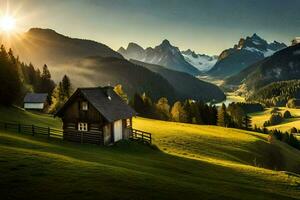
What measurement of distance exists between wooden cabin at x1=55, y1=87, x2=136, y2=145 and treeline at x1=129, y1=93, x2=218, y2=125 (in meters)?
92.5

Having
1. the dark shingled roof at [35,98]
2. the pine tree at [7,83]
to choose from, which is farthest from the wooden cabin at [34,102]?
the pine tree at [7,83]

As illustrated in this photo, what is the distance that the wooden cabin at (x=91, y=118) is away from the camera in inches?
2168

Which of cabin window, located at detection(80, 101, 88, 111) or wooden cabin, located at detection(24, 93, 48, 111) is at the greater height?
wooden cabin, located at detection(24, 93, 48, 111)

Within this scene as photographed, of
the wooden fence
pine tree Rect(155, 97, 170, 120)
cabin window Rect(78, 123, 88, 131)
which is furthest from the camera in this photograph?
pine tree Rect(155, 97, 170, 120)

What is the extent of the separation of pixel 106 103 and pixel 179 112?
3970 inches

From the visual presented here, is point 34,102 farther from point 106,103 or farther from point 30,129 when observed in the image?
point 106,103

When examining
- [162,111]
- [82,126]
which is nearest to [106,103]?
[82,126]

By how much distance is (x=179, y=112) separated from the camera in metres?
157

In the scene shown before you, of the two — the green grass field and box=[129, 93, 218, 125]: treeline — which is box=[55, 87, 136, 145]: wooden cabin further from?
box=[129, 93, 218, 125]: treeline

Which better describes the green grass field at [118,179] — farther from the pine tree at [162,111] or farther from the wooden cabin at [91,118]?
the pine tree at [162,111]

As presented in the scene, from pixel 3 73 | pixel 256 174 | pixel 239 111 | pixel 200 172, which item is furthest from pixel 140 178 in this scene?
pixel 239 111

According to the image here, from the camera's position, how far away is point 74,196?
73.9ft

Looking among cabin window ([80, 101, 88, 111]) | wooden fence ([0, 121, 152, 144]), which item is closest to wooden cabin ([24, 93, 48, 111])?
wooden fence ([0, 121, 152, 144])

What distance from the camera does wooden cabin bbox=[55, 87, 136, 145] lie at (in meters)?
55.1
